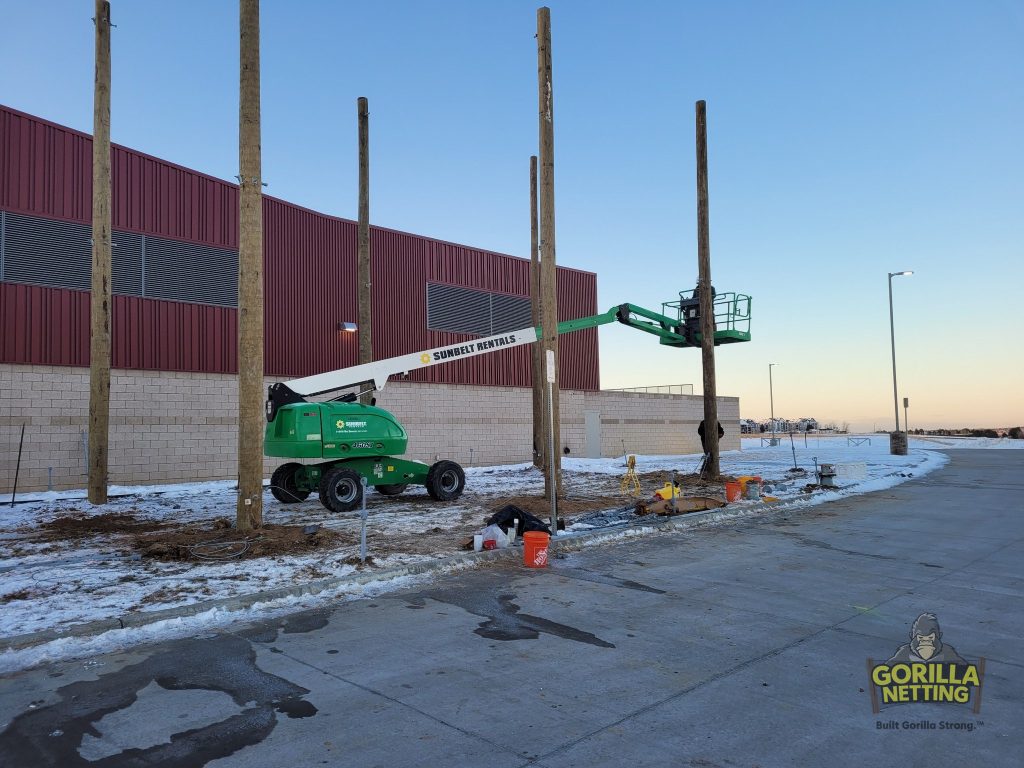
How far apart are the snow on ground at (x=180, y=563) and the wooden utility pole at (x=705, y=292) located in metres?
2.25

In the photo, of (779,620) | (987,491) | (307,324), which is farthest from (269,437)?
(987,491)

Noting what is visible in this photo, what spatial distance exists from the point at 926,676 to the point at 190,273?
69.9ft

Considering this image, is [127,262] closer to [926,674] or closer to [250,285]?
[250,285]

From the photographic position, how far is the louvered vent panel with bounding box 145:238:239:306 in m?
20.4

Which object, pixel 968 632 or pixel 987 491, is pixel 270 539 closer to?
pixel 968 632

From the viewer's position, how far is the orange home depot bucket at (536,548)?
360 inches

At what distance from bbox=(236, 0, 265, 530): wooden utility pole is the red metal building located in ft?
36.6

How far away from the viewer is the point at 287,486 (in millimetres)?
16469

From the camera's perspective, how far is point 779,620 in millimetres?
6523

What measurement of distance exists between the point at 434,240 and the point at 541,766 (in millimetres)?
25821

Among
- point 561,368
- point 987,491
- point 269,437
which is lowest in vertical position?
point 987,491

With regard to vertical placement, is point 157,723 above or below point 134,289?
below

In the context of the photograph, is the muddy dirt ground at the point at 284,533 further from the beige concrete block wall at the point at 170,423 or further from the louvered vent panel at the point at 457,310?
the louvered vent panel at the point at 457,310

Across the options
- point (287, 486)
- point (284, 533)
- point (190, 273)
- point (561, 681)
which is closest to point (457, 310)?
point (190, 273)
